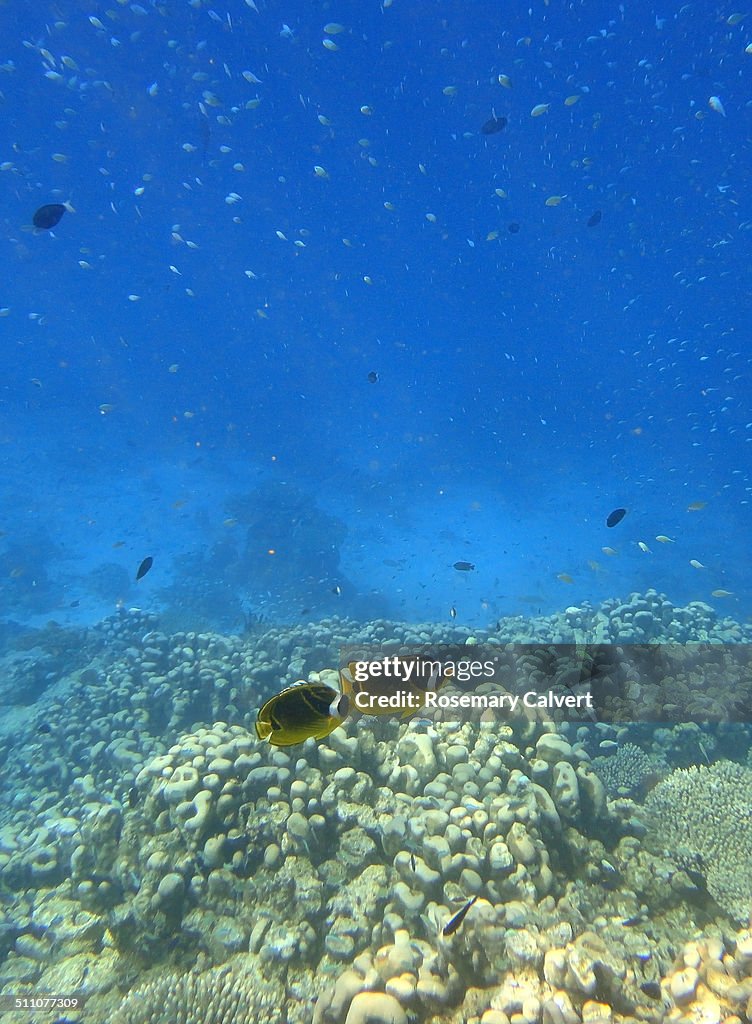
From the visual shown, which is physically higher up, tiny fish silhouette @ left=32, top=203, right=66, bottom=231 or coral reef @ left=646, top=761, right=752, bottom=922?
tiny fish silhouette @ left=32, top=203, right=66, bottom=231

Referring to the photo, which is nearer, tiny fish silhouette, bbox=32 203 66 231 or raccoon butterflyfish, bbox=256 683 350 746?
raccoon butterflyfish, bbox=256 683 350 746

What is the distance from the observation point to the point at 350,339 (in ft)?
130

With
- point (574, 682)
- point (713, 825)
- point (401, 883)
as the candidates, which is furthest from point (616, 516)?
point (401, 883)

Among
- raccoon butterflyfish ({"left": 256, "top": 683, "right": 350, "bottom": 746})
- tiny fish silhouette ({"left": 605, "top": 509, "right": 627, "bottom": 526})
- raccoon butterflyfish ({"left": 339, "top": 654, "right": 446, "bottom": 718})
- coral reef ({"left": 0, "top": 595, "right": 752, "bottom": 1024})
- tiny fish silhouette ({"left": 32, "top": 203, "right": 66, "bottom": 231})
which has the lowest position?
coral reef ({"left": 0, "top": 595, "right": 752, "bottom": 1024})

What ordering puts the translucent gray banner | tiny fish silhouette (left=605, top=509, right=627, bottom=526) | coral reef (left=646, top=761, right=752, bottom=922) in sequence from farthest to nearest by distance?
tiny fish silhouette (left=605, top=509, right=627, bottom=526) < the translucent gray banner < coral reef (left=646, top=761, right=752, bottom=922)

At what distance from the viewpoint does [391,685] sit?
4441 mm

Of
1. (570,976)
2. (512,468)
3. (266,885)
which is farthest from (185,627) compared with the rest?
(512,468)

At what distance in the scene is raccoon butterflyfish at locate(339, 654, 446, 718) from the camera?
4.00 metres

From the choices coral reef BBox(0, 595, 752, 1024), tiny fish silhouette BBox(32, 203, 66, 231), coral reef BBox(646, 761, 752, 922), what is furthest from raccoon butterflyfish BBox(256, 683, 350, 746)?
tiny fish silhouette BBox(32, 203, 66, 231)

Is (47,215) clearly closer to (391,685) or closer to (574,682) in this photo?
(391,685)

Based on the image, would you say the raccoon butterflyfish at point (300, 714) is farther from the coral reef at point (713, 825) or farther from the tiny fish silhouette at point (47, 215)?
the tiny fish silhouette at point (47, 215)

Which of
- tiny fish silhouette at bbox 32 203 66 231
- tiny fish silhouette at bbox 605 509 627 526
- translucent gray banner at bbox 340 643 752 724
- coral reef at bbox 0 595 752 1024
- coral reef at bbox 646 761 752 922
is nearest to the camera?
coral reef at bbox 0 595 752 1024

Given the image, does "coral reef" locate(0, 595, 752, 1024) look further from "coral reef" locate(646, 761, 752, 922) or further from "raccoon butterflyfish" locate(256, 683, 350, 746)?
"raccoon butterflyfish" locate(256, 683, 350, 746)

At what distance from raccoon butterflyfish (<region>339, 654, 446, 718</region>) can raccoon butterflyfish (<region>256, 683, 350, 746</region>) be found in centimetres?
106
